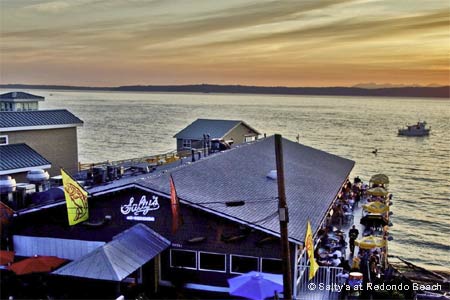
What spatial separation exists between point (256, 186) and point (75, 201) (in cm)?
843

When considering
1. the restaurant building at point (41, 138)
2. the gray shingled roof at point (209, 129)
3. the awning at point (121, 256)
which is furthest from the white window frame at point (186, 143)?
the awning at point (121, 256)

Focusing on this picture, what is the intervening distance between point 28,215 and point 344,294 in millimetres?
12392

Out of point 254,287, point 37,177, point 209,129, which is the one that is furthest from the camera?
point 209,129

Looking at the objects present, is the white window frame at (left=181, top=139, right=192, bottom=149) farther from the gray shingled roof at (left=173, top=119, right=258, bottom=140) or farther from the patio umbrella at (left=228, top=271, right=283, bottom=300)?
the patio umbrella at (left=228, top=271, right=283, bottom=300)

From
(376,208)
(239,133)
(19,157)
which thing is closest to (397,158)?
(239,133)

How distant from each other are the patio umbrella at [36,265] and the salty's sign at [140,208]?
290 centimetres

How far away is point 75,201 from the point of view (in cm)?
1817

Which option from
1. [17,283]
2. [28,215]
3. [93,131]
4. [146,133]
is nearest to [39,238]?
[28,215]

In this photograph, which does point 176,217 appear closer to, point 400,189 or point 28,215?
point 28,215

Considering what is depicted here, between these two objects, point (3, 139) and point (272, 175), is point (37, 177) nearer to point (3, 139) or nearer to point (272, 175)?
point (3, 139)

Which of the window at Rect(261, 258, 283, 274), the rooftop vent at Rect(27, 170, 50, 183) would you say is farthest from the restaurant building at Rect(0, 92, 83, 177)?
the window at Rect(261, 258, 283, 274)

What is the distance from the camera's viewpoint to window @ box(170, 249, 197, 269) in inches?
709

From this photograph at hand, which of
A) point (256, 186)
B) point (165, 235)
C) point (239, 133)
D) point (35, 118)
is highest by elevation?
point (35, 118)

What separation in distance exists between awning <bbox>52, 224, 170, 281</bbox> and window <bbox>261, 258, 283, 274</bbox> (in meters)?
3.56
